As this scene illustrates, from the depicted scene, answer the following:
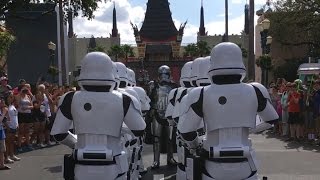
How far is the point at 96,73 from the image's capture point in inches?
226

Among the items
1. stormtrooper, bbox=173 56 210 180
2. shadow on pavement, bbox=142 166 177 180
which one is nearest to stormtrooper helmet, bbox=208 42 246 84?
stormtrooper, bbox=173 56 210 180

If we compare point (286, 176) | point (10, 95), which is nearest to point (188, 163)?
point (286, 176)

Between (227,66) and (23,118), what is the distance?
9517 mm

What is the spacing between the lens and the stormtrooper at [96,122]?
5.57 meters

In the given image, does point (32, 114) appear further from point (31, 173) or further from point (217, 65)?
point (217, 65)

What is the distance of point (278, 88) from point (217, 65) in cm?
1369

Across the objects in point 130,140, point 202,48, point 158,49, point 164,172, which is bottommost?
point 164,172

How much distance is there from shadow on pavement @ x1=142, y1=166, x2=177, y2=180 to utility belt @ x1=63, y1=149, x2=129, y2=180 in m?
4.26

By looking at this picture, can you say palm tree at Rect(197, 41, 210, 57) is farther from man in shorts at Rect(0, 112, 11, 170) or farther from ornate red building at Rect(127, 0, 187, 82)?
man in shorts at Rect(0, 112, 11, 170)

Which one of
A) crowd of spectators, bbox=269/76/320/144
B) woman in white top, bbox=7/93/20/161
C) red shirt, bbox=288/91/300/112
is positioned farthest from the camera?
red shirt, bbox=288/91/300/112

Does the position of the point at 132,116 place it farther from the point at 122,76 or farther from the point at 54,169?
the point at 54,169

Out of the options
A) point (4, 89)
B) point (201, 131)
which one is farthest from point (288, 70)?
point (201, 131)

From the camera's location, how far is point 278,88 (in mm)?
18797

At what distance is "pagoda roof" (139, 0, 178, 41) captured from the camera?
78812 millimetres
